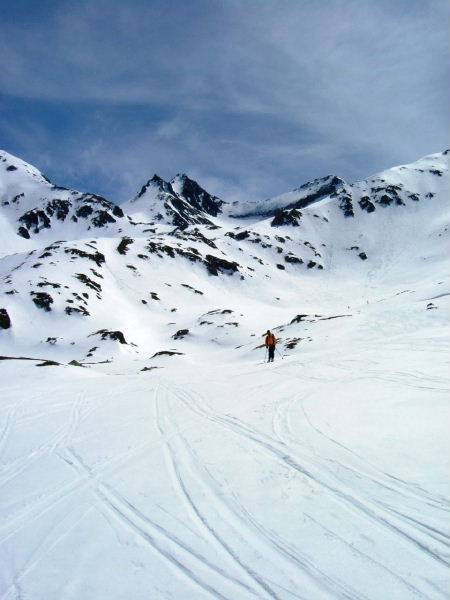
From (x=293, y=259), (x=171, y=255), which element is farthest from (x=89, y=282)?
(x=293, y=259)

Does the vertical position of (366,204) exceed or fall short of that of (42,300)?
it exceeds it

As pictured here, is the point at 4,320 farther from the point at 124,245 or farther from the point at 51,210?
the point at 51,210

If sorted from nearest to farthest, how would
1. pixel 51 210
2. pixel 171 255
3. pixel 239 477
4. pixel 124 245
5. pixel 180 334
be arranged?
pixel 239 477 → pixel 180 334 → pixel 124 245 → pixel 171 255 → pixel 51 210

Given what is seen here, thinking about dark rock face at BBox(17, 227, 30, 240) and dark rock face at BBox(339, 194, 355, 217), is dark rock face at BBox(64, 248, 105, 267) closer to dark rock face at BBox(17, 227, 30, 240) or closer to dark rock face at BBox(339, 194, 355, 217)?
dark rock face at BBox(17, 227, 30, 240)

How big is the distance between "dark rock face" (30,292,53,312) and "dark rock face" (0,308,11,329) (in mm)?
4789

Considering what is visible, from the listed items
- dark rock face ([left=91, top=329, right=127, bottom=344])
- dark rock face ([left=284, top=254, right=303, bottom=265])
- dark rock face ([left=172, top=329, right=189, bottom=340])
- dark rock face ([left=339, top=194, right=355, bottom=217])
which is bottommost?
dark rock face ([left=91, top=329, right=127, bottom=344])

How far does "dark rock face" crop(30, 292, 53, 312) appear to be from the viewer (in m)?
52.9

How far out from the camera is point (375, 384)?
37.8ft

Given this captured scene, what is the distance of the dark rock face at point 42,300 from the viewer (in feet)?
174

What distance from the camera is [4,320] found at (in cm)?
4775

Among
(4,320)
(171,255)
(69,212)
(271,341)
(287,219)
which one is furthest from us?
(287,219)

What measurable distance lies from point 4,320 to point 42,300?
665 centimetres

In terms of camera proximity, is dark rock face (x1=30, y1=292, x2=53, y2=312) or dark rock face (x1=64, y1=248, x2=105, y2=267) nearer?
dark rock face (x1=30, y1=292, x2=53, y2=312)

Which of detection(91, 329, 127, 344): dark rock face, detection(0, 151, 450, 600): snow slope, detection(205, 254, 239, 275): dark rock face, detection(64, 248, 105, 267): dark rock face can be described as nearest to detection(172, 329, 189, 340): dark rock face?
detection(91, 329, 127, 344): dark rock face
